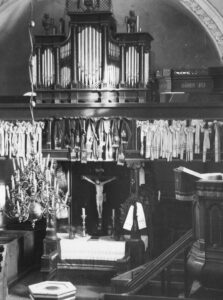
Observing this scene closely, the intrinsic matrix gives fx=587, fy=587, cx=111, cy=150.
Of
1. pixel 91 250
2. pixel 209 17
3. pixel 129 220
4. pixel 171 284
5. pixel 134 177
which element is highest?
pixel 209 17

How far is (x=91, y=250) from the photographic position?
13.6 meters

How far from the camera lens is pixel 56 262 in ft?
44.9

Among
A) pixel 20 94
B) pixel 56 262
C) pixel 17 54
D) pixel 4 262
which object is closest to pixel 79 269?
pixel 56 262

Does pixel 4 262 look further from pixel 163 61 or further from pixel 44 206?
pixel 163 61

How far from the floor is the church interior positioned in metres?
0.02

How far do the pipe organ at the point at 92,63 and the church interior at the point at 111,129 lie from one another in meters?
0.02

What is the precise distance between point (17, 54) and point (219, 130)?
6.05m

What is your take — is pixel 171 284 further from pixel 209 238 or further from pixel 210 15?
pixel 210 15

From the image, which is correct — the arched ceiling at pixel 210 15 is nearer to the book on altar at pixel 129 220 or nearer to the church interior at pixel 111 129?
the church interior at pixel 111 129

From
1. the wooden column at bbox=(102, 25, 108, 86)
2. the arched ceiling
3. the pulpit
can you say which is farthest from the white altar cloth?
the pulpit

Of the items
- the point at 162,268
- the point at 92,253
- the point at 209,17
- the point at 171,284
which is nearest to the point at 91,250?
the point at 92,253

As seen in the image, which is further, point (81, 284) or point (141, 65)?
point (141, 65)

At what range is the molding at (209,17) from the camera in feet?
45.2

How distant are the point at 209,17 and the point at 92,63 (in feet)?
9.78
